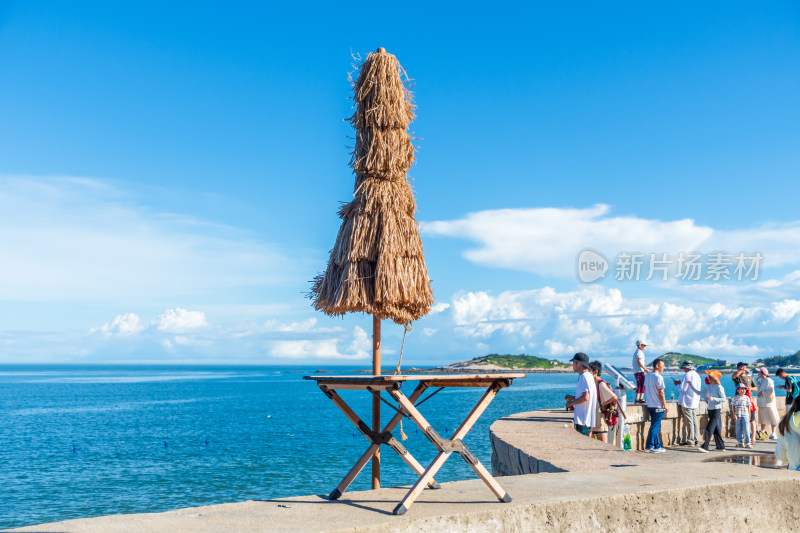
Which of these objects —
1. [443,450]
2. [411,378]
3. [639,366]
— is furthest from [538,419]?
[411,378]

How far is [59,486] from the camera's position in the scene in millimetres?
20594

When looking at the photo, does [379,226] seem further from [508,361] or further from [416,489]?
[508,361]

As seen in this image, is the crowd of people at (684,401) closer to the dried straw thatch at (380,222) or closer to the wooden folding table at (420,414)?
Result: the dried straw thatch at (380,222)

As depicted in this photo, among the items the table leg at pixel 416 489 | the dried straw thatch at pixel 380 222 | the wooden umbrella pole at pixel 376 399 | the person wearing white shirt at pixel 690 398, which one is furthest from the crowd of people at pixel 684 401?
the table leg at pixel 416 489

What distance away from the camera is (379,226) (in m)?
5.64

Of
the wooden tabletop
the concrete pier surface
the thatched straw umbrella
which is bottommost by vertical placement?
the concrete pier surface

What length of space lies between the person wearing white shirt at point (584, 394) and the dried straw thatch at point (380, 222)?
3.98 m

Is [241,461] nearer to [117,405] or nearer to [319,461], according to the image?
[319,461]

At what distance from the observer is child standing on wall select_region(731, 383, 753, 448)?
12.0 metres

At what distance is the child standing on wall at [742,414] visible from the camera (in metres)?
12.0

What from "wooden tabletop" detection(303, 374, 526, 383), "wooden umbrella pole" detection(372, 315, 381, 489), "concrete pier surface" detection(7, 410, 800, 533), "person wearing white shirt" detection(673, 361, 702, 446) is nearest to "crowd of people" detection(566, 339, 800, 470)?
"person wearing white shirt" detection(673, 361, 702, 446)

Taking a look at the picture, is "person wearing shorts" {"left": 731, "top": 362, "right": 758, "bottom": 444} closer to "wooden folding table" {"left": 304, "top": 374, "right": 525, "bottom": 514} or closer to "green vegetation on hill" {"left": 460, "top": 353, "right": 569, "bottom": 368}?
"wooden folding table" {"left": 304, "top": 374, "right": 525, "bottom": 514}

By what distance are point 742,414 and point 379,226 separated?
9916 millimetres

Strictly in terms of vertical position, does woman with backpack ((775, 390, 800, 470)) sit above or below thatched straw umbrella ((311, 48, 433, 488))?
below
